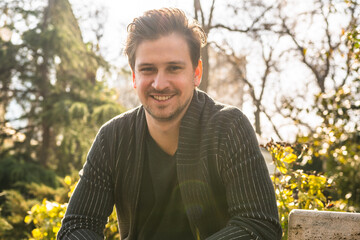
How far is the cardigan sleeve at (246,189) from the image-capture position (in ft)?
6.16

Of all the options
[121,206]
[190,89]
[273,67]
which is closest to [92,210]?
[121,206]

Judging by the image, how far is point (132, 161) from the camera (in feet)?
8.00

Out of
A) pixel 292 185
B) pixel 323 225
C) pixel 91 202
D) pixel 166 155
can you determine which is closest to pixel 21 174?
pixel 91 202

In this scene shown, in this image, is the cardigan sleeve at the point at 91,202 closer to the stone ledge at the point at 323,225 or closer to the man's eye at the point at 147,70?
the man's eye at the point at 147,70

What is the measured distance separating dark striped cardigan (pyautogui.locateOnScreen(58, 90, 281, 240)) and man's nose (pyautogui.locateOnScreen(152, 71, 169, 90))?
210 millimetres

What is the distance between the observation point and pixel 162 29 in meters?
2.42

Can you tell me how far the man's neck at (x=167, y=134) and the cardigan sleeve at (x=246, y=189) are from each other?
42 centimetres

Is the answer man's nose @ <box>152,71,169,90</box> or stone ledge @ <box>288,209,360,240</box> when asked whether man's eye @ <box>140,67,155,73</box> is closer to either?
man's nose @ <box>152,71,169,90</box>

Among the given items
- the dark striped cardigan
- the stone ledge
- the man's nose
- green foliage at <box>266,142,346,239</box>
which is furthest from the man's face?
the stone ledge

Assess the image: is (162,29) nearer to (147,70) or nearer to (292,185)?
(147,70)

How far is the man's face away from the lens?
2.36 m

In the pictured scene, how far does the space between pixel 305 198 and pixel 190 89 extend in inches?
46.7

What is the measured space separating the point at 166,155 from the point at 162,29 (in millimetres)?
772

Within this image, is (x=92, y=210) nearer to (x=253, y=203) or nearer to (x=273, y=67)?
(x=253, y=203)
